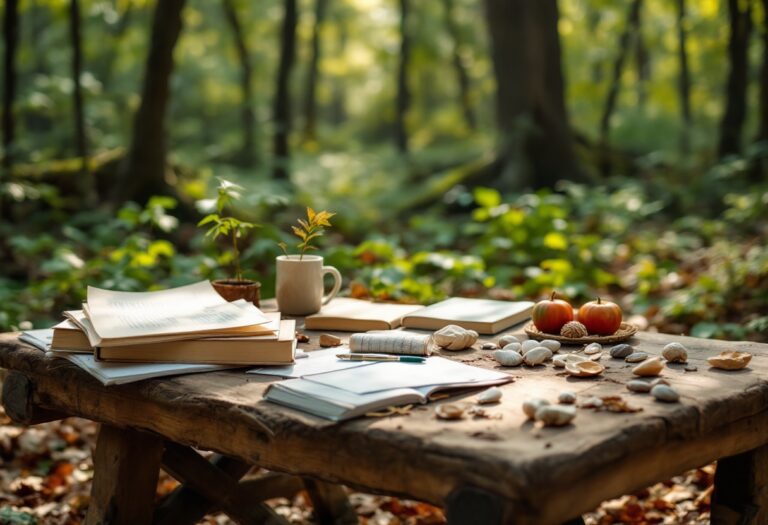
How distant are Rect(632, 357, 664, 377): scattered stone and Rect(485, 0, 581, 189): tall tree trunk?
7.01m

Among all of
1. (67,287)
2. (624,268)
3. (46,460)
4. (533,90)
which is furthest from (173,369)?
(533,90)

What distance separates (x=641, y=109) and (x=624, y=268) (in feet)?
32.2

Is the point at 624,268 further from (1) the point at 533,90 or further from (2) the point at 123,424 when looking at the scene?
(2) the point at 123,424

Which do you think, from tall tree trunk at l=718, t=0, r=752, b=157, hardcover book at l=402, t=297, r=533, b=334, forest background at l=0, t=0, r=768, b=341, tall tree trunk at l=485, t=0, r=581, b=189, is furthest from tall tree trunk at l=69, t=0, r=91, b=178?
tall tree trunk at l=718, t=0, r=752, b=157

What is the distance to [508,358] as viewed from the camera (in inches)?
81.8

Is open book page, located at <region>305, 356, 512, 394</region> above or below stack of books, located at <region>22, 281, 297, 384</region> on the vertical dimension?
below

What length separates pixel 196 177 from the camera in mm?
8539

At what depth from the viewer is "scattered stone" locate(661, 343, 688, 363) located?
209 cm

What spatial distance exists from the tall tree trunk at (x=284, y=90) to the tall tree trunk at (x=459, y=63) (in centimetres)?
828

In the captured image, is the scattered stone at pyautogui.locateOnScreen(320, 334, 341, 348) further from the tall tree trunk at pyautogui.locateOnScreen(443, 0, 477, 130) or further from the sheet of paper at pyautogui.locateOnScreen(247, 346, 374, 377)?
the tall tree trunk at pyautogui.locateOnScreen(443, 0, 477, 130)

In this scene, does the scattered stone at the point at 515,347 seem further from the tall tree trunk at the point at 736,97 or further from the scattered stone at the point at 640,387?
the tall tree trunk at the point at 736,97

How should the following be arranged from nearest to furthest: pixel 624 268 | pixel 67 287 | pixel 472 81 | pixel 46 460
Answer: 1. pixel 46 460
2. pixel 67 287
3. pixel 624 268
4. pixel 472 81

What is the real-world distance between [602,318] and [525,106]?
281 inches

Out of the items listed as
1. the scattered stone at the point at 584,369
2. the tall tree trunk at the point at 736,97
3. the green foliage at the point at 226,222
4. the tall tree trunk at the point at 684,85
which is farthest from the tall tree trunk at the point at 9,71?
the tall tree trunk at the point at 684,85
